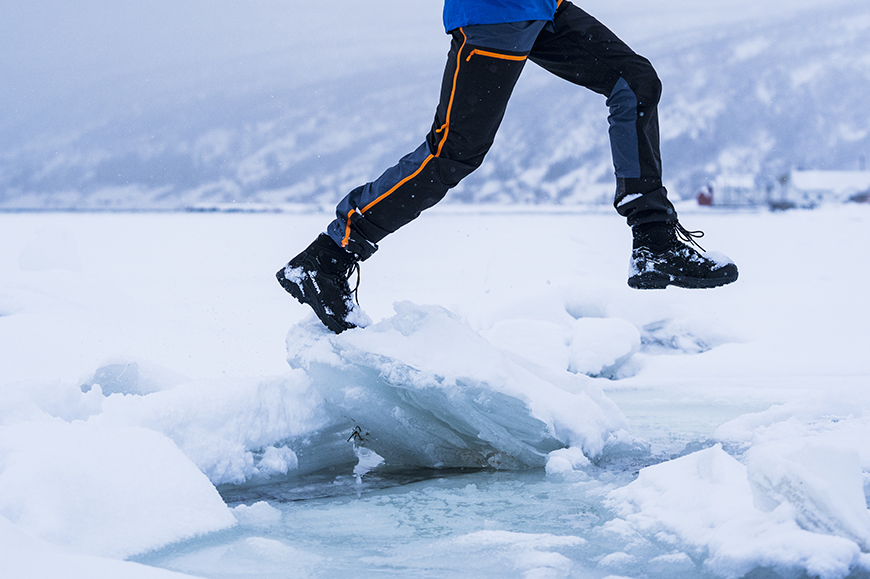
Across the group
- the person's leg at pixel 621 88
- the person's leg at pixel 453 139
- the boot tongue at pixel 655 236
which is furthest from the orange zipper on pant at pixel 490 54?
the boot tongue at pixel 655 236

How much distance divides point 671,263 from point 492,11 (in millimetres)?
842

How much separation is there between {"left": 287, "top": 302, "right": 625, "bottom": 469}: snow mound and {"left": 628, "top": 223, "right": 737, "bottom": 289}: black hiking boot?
15.5 inches

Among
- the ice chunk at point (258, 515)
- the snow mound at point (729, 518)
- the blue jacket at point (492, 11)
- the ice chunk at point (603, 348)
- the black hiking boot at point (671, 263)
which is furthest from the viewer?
the ice chunk at point (603, 348)

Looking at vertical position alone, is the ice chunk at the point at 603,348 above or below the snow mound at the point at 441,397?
above

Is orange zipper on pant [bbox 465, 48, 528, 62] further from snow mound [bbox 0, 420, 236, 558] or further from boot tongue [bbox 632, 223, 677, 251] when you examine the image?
snow mound [bbox 0, 420, 236, 558]

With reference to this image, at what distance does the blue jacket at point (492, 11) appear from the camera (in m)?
1.86

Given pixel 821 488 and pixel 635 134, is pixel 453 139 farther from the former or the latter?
pixel 821 488

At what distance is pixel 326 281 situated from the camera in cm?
214

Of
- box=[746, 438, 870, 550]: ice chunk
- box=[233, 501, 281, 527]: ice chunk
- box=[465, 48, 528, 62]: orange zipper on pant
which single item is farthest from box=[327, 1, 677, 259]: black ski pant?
box=[746, 438, 870, 550]: ice chunk

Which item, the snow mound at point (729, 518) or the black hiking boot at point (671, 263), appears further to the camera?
the black hiking boot at point (671, 263)

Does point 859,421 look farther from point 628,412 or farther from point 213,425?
point 213,425

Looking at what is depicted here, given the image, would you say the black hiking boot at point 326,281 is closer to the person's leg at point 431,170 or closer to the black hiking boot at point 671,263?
the person's leg at point 431,170

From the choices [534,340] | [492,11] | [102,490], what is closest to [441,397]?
[102,490]

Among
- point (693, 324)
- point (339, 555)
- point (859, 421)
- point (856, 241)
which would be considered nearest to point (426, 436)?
point (339, 555)
